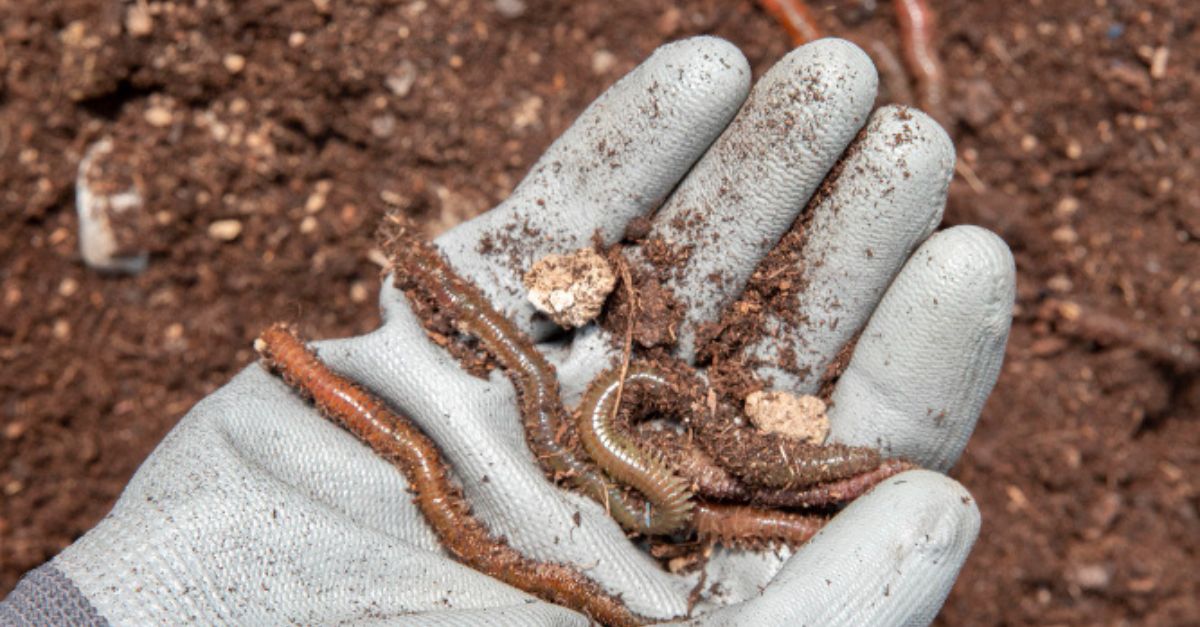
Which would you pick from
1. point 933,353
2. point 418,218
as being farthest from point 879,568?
point 418,218

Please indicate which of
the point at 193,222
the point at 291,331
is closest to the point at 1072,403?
the point at 291,331

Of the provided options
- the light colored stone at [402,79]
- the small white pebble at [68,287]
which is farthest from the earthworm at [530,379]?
the small white pebble at [68,287]

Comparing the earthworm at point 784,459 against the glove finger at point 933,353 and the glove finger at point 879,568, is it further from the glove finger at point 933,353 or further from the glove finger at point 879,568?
the glove finger at point 879,568

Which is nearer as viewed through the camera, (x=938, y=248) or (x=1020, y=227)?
(x=938, y=248)

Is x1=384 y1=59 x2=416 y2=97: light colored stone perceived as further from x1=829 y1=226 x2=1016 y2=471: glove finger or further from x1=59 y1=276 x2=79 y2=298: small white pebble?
x1=829 y1=226 x2=1016 y2=471: glove finger

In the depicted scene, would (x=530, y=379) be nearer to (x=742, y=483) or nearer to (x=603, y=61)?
(x=742, y=483)

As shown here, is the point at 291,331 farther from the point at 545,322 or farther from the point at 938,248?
the point at 938,248
